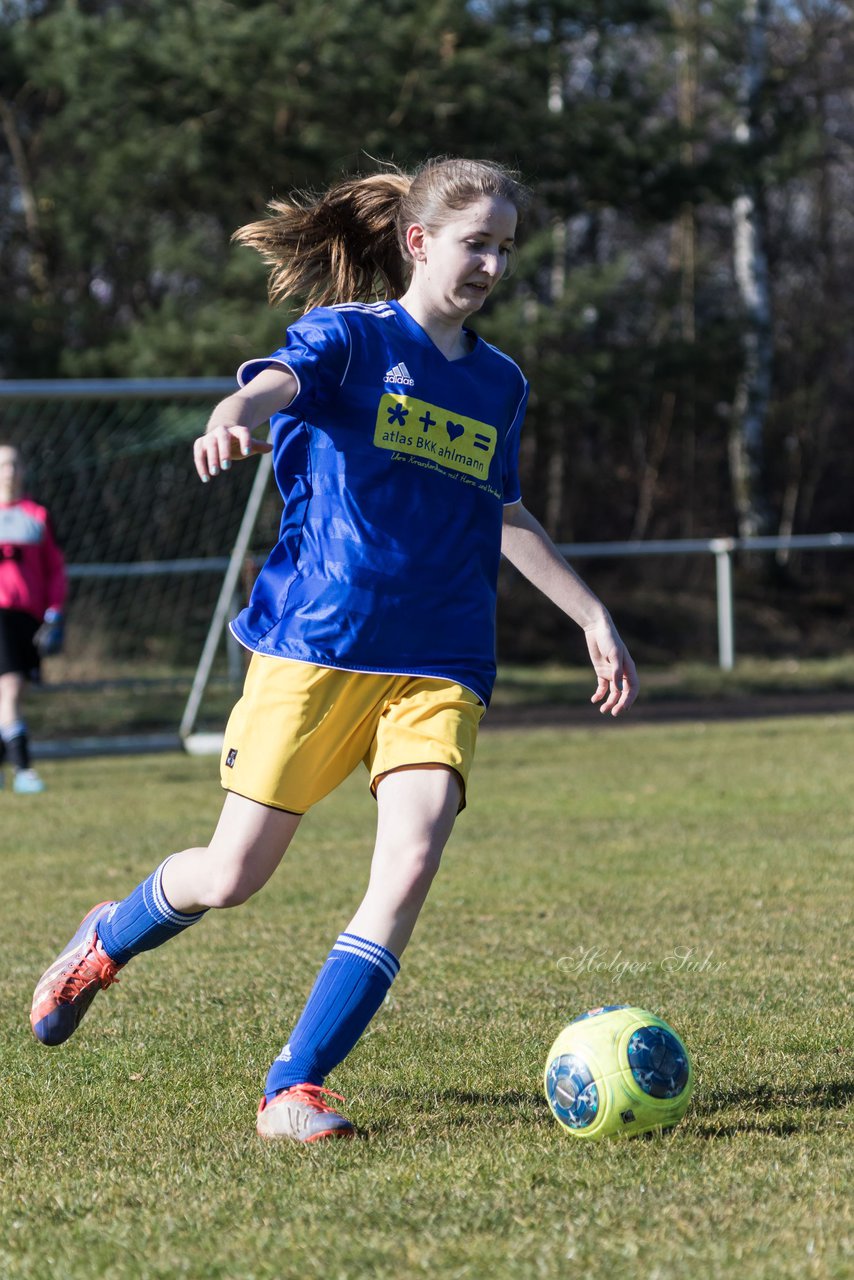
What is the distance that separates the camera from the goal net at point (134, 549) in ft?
48.2

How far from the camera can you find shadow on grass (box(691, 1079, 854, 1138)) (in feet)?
10.5

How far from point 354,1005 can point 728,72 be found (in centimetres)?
2229

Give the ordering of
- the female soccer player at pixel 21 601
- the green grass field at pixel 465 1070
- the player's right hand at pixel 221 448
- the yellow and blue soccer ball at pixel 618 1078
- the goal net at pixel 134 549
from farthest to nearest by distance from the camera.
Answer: the goal net at pixel 134 549 < the female soccer player at pixel 21 601 < the yellow and blue soccer ball at pixel 618 1078 < the player's right hand at pixel 221 448 < the green grass field at pixel 465 1070

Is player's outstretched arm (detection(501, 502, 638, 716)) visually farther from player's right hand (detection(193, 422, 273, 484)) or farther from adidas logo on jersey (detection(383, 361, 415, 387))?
player's right hand (detection(193, 422, 273, 484))

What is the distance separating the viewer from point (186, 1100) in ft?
11.7

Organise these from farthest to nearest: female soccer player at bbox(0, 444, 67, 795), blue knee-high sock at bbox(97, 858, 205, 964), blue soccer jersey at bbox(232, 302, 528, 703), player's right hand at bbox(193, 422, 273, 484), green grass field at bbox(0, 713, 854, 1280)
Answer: female soccer player at bbox(0, 444, 67, 795), blue knee-high sock at bbox(97, 858, 205, 964), blue soccer jersey at bbox(232, 302, 528, 703), player's right hand at bbox(193, 422, 273, 484), green grass field at bbox(0, 713, 854, 1280)

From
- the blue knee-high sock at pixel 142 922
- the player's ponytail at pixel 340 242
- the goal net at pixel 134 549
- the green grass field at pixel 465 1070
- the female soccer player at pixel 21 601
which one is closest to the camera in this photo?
the green grass field at pixel 465 1070

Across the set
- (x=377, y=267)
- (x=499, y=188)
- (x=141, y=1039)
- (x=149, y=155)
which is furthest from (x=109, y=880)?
(x=149, y=155)

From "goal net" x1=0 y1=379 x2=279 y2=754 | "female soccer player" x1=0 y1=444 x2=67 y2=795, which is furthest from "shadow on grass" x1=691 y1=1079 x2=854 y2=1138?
"goal net" x1=0 y1=379 x2=279 y2=754

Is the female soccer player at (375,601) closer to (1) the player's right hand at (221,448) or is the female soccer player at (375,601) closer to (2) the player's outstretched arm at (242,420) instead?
(2) the player's outstretched arm at (242,420)

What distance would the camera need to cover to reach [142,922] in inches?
145

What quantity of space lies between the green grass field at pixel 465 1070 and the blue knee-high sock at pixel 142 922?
33 cm

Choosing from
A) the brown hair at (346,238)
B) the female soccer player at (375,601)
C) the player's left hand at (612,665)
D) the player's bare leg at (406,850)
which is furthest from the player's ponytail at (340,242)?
the player's bare leg at (406,850)

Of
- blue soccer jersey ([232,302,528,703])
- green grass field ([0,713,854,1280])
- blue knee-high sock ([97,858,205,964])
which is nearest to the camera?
green grass field ([0,713,854,1280])
